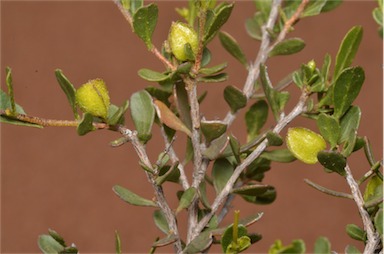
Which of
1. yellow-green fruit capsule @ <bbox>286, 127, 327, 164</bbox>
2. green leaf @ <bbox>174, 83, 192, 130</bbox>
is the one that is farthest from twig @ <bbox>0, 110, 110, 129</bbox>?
yellow-green fruit capsule @ <bbox>286, 127, 327, 164</bbox>


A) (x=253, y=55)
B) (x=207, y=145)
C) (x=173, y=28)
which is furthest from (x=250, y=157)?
(x=253, y=55)

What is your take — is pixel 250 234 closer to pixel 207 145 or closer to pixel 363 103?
pixel 207 145

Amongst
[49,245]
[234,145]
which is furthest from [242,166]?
[49,245]

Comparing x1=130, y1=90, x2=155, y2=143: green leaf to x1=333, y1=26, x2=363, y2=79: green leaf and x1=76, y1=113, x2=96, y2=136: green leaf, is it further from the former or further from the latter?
x1=333, y1=26, x2=363, y2=79: green leaf

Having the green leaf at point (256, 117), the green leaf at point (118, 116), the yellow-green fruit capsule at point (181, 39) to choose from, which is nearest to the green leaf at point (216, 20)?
the yellow-green fruit capsule at point (181, 39)

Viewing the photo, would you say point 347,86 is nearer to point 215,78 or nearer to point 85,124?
point 215,78
